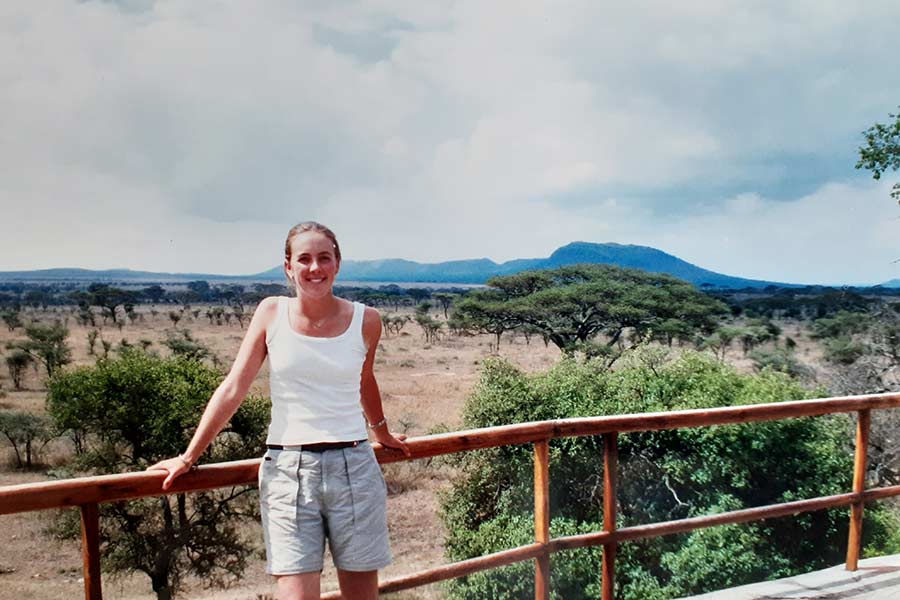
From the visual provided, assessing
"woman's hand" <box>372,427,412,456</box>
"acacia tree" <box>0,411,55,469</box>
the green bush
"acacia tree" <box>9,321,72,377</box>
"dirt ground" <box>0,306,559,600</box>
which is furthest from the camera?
"acacia tree" <box>9,321,72,377</box>

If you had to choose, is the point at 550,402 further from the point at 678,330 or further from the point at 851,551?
the point at 678,330

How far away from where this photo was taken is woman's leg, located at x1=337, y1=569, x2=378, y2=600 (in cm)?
183

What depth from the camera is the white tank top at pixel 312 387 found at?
5.88ft

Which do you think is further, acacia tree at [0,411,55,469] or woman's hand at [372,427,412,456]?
acacia tree at [0,411,55,469]

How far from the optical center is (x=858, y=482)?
3139 millimetres

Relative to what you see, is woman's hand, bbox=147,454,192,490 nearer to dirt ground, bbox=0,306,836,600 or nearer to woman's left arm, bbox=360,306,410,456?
woman's left arm, bbox=360,306,410,456

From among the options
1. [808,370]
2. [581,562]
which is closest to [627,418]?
[581,562]

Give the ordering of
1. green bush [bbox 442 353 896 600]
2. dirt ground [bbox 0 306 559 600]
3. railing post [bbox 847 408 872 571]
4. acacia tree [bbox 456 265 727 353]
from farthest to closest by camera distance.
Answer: acacia tree [bbox 456 265 727 353]
dirt ground [bbox 0 306 559 600]
green bush [bbox 442 353 896 600]
railing post [bbox 847 408 872 571]

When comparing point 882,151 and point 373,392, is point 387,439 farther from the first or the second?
point 882,151

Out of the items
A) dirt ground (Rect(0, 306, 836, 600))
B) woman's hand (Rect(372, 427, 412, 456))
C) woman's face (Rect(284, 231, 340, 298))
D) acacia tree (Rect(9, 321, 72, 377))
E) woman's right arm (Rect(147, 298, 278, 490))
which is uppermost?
woman's face (Rect(284, 231, 340, 298))

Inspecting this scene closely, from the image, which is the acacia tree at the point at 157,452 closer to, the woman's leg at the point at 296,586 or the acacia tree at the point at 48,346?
the woman's leg at the point at 296,586

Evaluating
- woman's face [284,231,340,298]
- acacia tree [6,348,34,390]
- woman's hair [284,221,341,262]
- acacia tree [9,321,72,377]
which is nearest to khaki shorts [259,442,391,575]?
woman's face [284,231,340,298]

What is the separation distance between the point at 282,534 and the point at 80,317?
198 feet

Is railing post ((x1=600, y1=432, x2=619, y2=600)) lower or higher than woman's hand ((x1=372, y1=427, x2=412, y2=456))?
lower
